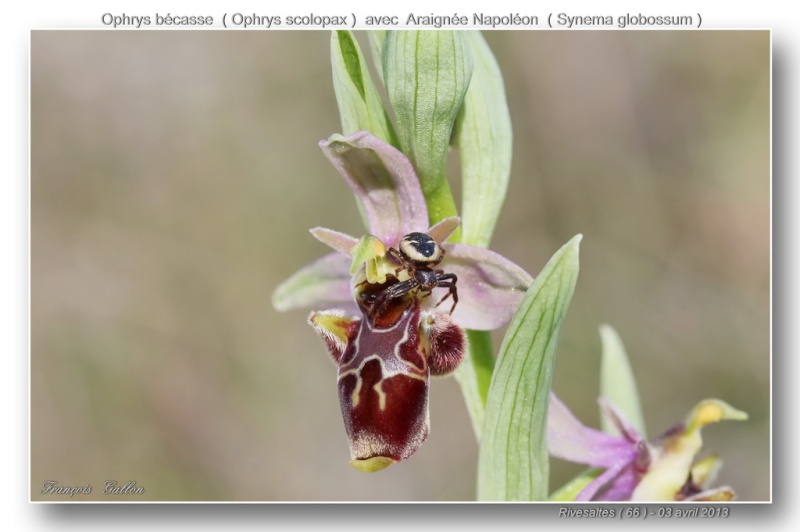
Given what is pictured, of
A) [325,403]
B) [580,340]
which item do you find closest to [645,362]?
[580,340]

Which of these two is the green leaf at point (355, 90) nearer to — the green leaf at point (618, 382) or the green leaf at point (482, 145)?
the green leaf at point (482, 145)

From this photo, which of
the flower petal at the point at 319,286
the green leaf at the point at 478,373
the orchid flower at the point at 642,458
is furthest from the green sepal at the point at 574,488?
the flower petal at the point at 319,286

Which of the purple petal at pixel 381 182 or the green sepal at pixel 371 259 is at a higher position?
the purple petal at pixel 381 182

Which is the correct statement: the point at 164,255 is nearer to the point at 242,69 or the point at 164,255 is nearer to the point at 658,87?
the point at 242,69

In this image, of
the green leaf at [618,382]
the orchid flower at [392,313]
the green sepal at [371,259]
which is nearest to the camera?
the orchid flower at [392,313]

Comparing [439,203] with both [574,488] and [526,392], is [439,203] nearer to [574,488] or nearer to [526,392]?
[526,392]

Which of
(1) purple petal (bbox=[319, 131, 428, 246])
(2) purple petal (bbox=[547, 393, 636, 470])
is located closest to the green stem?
(1) purple petal (bbox=[319, 131, 428, 246])

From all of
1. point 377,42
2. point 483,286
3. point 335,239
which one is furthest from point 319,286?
point 377,42

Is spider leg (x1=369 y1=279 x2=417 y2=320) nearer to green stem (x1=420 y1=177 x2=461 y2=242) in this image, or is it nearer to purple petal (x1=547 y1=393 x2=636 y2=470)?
green stem (x1=420 y1=177 x2=461 y2=242)
